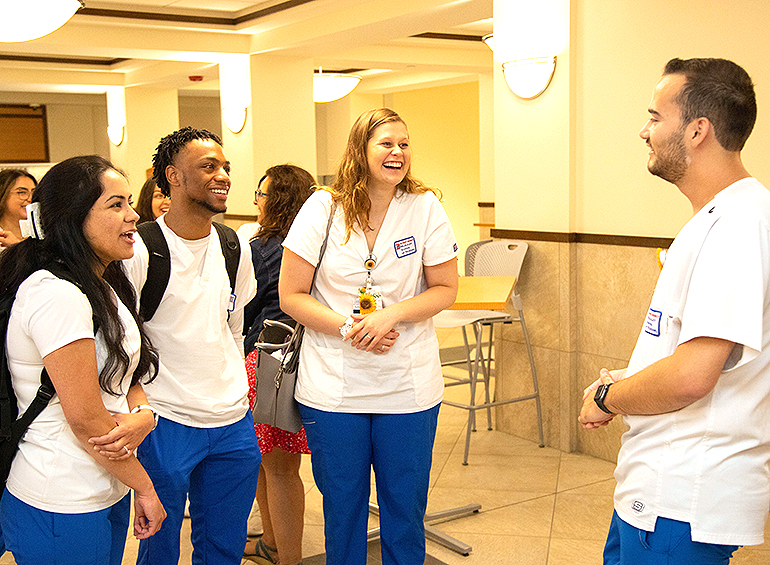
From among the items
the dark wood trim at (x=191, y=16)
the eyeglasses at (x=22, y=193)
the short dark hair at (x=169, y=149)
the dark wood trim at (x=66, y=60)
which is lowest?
the eyeglasses at (x=22, y=193)

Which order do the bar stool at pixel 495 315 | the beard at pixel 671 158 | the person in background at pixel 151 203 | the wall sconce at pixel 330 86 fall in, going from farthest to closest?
the wall sconce at pixel 330 86, the bar stool at pixel 495 315, the person in background at pixel 151 203, the beard at pixel 671 158

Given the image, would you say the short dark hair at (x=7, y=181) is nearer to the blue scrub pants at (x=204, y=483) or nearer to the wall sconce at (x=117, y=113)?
the blue scrub pants at (x=204, y=483)

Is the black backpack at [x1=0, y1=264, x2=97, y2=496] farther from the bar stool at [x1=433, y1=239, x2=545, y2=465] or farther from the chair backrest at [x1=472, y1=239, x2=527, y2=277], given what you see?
the chair backrest at [x1=472, y1=239, x2=527, y2=277]

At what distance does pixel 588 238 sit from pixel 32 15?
3.09m

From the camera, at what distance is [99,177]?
1810 mm

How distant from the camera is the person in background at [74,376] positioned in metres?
1.65

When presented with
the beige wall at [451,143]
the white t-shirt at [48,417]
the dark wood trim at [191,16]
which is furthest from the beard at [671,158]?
the beige wall at [451,143]

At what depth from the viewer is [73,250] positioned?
174 centimetres

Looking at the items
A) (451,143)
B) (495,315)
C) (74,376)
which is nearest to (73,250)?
(74,376)

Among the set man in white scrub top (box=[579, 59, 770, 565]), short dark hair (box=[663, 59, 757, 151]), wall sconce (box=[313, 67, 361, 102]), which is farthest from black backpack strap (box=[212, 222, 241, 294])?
wall sconce (box=[313, 67, 361, 102])

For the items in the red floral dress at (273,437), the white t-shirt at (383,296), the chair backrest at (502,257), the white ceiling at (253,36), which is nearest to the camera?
the white t-shirt at (383,296)

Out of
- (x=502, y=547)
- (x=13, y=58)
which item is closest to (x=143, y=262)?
(x=502, y=547)

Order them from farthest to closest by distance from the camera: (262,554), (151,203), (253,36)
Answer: (253,36) → (151,203) → (262,554)

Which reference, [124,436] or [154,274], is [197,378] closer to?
[154,274]
